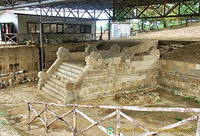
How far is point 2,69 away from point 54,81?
488 cm

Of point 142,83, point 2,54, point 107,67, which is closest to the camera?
point 107,67

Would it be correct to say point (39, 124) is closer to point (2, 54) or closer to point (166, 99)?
point (166, 99)

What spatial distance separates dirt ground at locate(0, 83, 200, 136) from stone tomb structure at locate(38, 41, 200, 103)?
607mm

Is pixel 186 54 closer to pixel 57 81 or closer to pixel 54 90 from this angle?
pixel 57 81

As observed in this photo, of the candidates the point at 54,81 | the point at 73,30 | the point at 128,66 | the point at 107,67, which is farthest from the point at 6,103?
the point at 73,30

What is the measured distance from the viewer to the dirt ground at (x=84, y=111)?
750 cm

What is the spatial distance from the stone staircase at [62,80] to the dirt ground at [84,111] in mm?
602

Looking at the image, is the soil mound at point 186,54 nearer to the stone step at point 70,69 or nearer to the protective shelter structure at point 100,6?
the protective shelter structure at point 100,6

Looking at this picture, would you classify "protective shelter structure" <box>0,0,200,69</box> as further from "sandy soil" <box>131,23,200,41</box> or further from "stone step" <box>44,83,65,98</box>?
"stone step" <box>44,83,65,98</box>

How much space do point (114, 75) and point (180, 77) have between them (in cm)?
423

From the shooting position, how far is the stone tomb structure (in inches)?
425

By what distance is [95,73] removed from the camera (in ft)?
36.1

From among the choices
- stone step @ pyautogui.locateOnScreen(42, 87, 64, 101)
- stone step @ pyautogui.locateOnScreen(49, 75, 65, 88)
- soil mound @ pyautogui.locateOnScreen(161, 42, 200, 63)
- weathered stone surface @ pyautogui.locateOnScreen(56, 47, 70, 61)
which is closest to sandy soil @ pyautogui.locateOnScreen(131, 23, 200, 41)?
soil mound @ pyautogui.locateOnScreen(161, 42, 200, 63)

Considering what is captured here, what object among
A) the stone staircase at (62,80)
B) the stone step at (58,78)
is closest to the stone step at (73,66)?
the stone staircase at (62,80)
